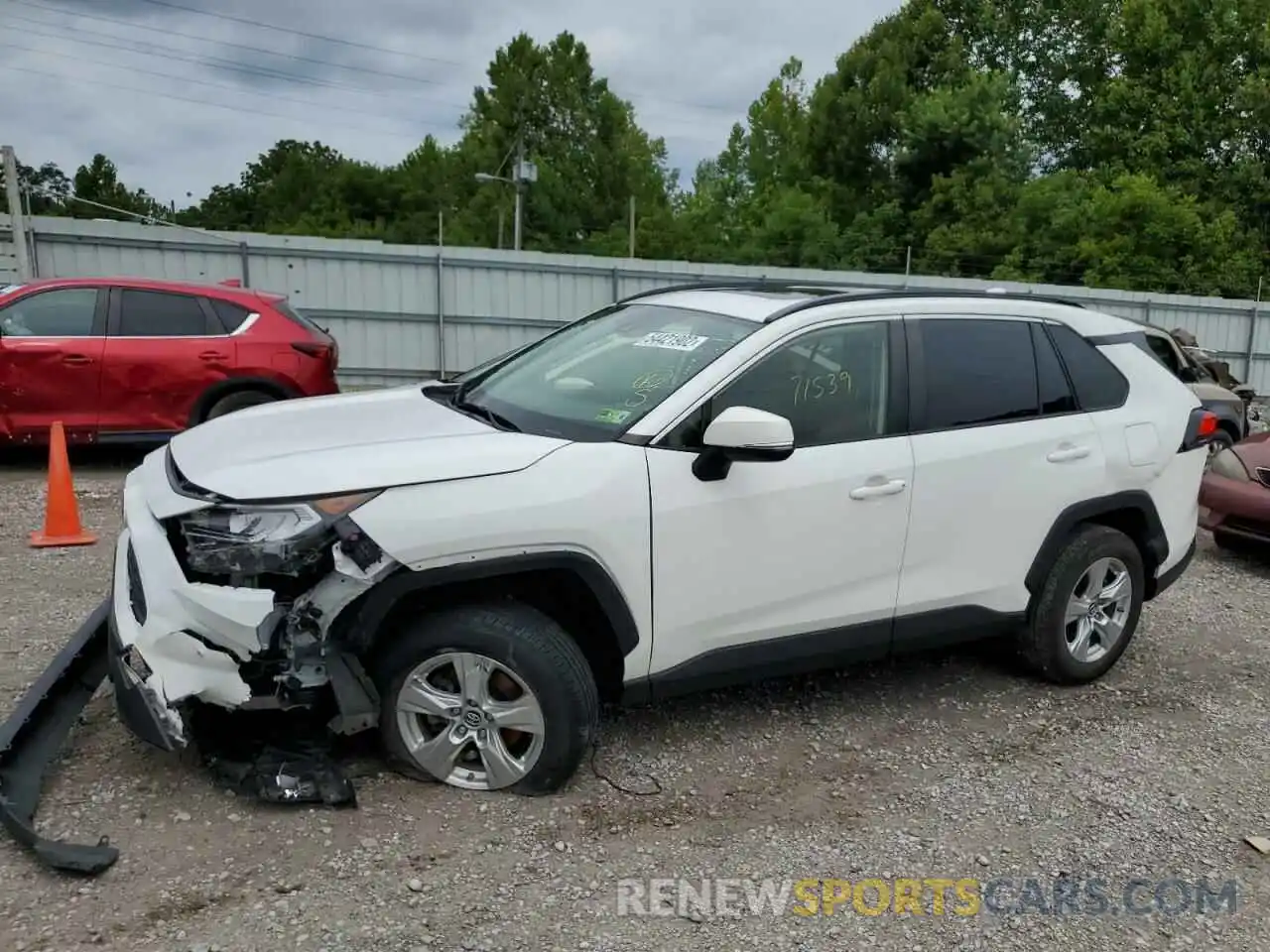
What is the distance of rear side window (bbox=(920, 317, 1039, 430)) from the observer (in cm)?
405

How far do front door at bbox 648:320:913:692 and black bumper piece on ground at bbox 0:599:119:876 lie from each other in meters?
1.80

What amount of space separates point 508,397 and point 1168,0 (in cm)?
3989

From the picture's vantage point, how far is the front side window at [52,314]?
26.1 feet

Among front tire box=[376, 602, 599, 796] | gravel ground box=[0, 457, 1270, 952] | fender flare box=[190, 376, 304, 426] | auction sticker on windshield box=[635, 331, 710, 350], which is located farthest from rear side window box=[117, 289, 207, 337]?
front tire box=[376, 602, 599, 796]

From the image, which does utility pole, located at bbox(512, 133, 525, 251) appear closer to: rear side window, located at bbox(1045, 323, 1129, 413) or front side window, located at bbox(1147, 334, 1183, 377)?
front side window, located at bbox(1147, 334, 1183, 377)

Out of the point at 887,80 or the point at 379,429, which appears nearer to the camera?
the point at 379,429

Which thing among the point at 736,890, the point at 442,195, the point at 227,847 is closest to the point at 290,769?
the point at 227,847

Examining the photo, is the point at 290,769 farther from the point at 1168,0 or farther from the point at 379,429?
the point at 1168,0

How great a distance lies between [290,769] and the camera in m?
3.30

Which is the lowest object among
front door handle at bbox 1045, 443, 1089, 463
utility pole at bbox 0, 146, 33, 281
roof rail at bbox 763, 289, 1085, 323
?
front door handle at bbox 1045, 443, 1089, 463

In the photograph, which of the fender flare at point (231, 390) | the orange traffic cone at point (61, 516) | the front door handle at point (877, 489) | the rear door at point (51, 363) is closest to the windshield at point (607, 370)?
the front door handle at point (877, 489)

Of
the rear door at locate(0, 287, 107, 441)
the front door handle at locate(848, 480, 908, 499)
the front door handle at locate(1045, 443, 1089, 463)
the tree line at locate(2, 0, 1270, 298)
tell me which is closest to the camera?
the front door handle at locate(848, 480, 908, 499)

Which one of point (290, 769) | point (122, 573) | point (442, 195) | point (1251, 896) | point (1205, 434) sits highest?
point (442, 195)

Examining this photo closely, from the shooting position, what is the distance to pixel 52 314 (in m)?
8.07
